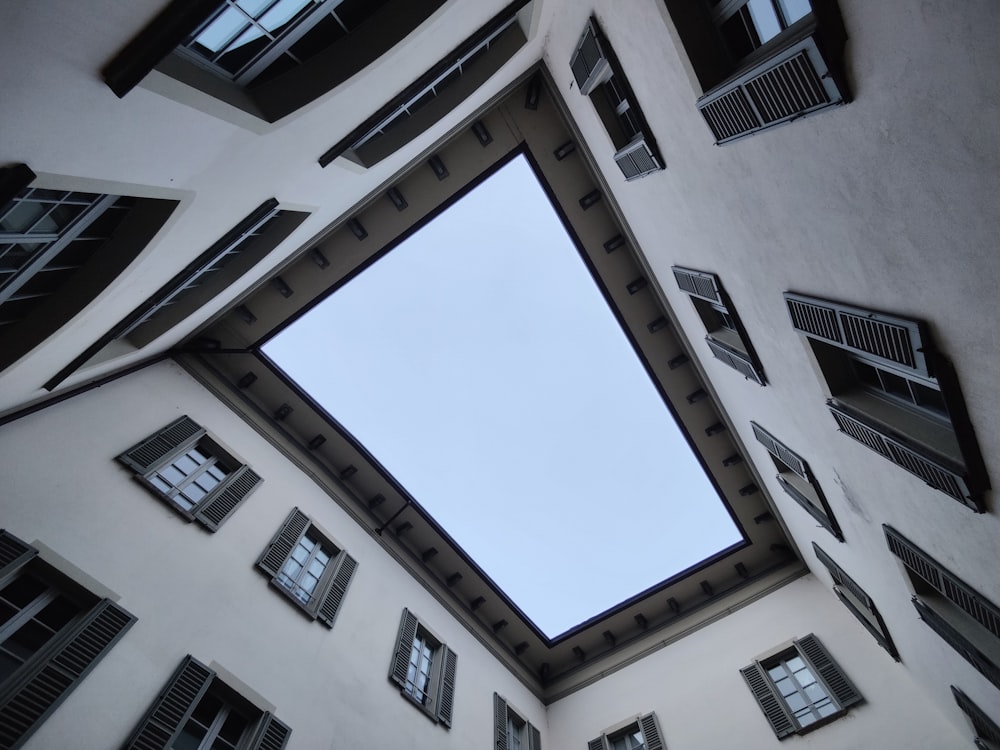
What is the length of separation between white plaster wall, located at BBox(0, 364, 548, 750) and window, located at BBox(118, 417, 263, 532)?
0.18m

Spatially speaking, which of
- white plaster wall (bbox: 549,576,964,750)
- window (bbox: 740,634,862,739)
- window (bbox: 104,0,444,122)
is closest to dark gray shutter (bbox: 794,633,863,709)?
window (bbox: 740,634,862,739)

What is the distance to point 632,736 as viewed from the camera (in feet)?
41.3

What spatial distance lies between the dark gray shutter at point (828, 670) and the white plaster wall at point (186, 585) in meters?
6.62

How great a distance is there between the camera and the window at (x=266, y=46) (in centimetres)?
420

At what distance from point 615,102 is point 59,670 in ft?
34.0

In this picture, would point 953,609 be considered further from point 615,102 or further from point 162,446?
point 162,446

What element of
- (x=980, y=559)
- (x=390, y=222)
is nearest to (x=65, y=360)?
(x=390, y=222)

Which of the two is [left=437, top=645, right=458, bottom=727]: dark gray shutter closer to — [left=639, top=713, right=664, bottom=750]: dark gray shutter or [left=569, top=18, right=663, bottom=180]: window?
[left=639, top=713, right=664, bottom=750]: dark gray shutter

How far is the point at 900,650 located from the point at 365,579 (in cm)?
957

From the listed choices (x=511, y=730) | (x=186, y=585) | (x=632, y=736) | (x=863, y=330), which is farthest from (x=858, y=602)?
A: (x=186, y=585)

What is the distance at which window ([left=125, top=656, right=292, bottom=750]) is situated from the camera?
6165mm

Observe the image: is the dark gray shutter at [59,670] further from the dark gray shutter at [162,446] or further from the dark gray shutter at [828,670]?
the dark gray shutter at [828,670]

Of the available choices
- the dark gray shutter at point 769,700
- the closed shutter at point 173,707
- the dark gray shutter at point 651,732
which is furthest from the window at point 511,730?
the closed shutter at point 173,707

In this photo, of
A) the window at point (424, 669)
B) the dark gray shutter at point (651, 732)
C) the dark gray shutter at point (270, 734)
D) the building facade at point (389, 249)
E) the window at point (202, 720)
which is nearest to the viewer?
the building facade at point (389, 249)
